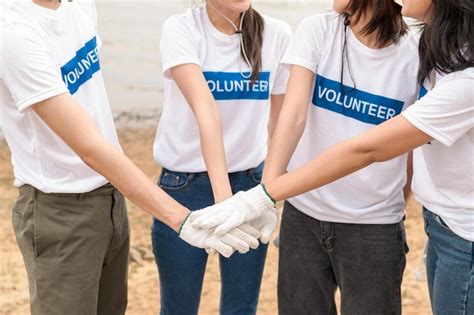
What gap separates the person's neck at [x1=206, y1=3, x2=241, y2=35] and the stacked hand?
18.4 inches

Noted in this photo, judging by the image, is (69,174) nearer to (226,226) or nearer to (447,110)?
(226,226)

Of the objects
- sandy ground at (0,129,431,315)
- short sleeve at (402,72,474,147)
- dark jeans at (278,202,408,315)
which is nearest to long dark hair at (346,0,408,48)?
short sleeve at (402,72,474,147)

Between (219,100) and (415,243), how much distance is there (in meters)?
2.90

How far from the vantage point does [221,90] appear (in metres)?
2.12

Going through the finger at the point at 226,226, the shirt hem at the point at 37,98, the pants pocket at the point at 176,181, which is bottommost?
the pants pocket at the point at 176,181

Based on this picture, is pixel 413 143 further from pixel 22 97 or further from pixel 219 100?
pixel 22 97

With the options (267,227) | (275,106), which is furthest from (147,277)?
(267,227)

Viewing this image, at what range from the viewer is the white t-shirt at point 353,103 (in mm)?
1889

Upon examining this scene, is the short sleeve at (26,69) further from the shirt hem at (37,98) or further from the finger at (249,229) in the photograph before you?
the finger at (249,229)

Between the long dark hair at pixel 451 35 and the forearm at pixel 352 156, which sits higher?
the long dark hair at pixel 451 35

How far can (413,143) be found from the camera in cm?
173

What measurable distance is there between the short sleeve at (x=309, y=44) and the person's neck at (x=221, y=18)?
247 mm

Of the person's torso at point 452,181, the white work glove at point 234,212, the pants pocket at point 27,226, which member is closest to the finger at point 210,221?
the white work glove at point 234,212

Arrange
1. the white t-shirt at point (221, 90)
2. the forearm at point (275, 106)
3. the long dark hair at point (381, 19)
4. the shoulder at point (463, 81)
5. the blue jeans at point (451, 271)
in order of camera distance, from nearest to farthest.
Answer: the shoulder at point (463, 81) → the blue jeans at point (451, 271) → the long dark hair at point (381, 19) → the white t-shirt at point (221, 90) → the forearm at point (275, 106)
